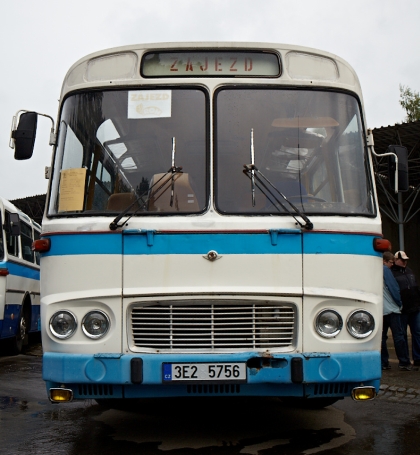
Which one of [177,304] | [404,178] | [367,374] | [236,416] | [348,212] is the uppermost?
[404,178]

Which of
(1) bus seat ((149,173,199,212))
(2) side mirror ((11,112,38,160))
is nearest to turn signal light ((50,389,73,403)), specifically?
(1) bus seat ((149,173,199,212))

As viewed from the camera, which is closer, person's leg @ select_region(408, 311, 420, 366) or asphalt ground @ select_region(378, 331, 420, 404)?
asphalt ground @ select_region(378, 331, 420, 404)

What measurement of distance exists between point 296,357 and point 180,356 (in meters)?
0.83

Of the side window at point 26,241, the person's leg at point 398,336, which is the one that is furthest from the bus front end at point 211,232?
the side window at point 26,241

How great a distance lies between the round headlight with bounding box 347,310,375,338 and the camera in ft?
18.3

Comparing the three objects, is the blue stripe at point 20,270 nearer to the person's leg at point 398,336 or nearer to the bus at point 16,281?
the bus at point 16,281

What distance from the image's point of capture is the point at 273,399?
27.3 feet

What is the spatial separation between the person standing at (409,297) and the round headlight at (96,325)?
21.5 feet

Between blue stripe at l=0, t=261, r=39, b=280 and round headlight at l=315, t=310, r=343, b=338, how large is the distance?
Result: 27.0 ft

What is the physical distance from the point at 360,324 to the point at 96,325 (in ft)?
6.42

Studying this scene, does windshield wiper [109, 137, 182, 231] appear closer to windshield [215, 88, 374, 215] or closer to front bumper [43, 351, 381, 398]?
windshield [215, 88, 374, 215]

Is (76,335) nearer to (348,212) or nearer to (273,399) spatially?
(348,212)

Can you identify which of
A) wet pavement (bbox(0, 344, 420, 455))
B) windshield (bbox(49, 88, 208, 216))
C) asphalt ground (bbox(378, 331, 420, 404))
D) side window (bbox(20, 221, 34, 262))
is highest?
side window (bbox(20, 221, 34, 262))

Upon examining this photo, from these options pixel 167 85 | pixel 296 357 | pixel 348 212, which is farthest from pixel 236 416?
pixel 167 85
